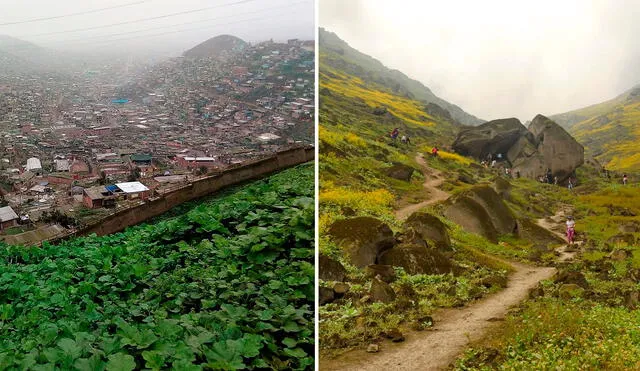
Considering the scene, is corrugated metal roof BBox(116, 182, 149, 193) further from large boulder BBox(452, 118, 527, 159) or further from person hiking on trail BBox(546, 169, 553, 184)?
person hiking on trail BBox(546, 169, 553, 184)

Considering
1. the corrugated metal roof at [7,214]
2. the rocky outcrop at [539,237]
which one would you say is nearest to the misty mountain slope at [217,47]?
the corrugated metal roof at [7,214]

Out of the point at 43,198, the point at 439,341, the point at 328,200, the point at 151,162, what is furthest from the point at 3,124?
the point at 439,341

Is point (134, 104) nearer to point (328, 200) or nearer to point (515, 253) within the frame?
point (328, 200)

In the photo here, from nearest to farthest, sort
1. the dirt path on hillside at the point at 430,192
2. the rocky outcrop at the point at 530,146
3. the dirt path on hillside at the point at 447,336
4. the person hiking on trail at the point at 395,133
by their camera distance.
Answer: the dirt path on hillside at the point at 447,336, the rocky outcrop at the point at 530,146, the dirt path on hillside at the point at 430,192, the person hiking on trail at the point at 395,133

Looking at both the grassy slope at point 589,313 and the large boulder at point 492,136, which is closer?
the grassy slope at point 589,313

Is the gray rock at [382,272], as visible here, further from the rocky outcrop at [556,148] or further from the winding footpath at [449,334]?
the rocky outcrop at [556,148]

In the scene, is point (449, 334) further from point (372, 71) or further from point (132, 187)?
point (132, 187)
